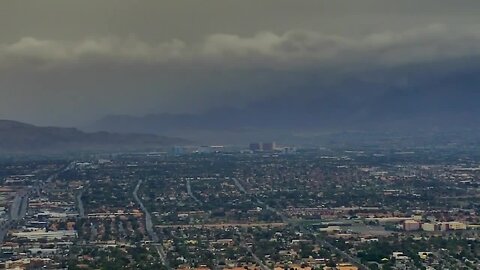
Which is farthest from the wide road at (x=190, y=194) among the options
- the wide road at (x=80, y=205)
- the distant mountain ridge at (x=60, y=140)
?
the distant mountain ridge at (x=60, y=140)

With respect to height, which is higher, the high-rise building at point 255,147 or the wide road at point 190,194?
the high-rise building at point 255,147

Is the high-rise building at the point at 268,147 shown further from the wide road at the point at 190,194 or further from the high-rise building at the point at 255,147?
the wide road at the point at 190,194

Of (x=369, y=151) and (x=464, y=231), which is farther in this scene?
(x=369, y=151)

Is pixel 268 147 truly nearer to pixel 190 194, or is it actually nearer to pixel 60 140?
pixel 60 140

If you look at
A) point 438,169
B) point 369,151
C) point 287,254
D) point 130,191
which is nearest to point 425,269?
point 287,254

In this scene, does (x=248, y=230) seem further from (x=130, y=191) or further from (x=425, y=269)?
(x=130, y=191)

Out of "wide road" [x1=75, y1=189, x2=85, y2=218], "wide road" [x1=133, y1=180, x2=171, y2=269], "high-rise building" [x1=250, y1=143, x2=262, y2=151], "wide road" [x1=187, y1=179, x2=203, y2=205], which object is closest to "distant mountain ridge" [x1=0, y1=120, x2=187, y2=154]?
"high-rise building" [x1=250, y1=143, x2=262, y2=151]

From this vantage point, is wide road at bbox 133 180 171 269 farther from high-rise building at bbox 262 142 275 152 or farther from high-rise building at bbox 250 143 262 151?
high-rise building at bbox 262 142 275 152

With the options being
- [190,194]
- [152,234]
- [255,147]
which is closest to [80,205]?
[190,194]
